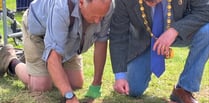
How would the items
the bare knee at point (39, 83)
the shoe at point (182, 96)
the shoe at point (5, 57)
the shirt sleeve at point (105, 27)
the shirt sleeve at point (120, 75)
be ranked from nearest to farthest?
the shirt sleeve at point (120, 75), the shirt sleeve at point (105, 27), the shoe at point (182, 96), the bare knee at point (39, 83), the shoe at point (5, 57)

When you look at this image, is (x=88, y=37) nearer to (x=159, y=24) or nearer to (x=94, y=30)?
(x=94, y=30)

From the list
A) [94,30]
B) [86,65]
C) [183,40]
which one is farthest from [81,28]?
[86,65]

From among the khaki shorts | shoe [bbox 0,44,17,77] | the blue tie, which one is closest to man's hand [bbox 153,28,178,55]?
the blue tie

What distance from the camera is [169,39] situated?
3.11 m

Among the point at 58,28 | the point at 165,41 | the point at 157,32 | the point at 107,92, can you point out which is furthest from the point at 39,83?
the point at 165,41

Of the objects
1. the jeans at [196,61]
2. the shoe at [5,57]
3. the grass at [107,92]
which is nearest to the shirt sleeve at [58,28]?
the grass at [107,92]

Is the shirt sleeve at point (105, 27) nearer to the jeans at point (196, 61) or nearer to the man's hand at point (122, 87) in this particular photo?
the man's hand at point (122, 87)

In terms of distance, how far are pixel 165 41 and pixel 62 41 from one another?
0.69 meters

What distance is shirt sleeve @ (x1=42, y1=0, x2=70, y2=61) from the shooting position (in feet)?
10.1

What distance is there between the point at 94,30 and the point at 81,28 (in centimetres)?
14

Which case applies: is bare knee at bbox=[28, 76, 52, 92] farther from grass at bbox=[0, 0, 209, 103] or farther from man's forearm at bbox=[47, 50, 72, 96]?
man's forearm at bbox=[47, 50, 72, 96]

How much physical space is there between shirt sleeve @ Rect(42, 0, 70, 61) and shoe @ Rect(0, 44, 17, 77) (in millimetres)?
1100

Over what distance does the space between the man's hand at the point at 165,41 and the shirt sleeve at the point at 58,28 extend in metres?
0.62

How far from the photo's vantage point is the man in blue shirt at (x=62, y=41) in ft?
10.1
